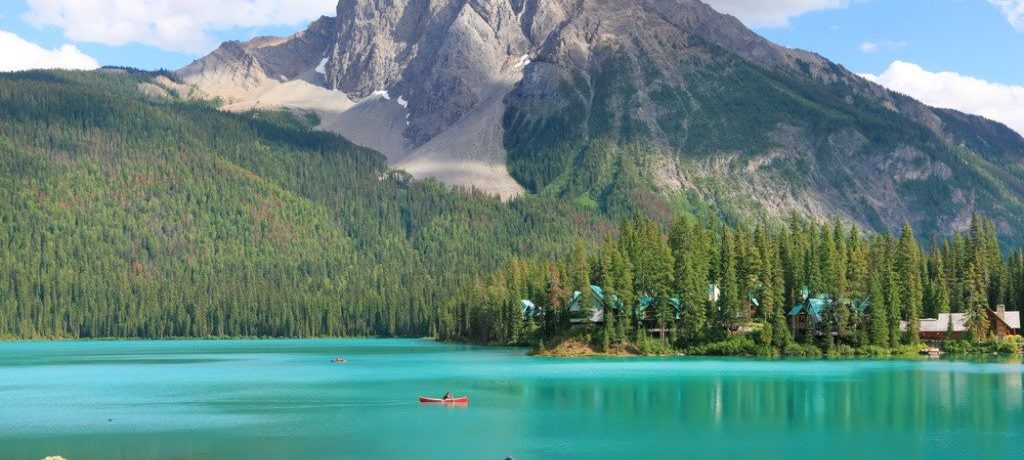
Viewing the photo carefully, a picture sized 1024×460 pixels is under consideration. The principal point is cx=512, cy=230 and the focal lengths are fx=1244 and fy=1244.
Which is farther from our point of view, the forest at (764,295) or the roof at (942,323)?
the roof at (942,323)

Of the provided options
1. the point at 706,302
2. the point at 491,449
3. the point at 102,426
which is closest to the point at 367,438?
the point at 491,449

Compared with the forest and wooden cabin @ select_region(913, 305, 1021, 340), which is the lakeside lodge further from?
the forest

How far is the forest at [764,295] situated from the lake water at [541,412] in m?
10.0

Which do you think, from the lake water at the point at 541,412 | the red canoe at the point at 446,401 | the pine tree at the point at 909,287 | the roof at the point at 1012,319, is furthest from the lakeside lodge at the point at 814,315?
the red canoe at the point at 446,401

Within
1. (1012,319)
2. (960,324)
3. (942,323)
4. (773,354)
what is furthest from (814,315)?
(1012,319)

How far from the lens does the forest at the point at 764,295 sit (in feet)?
440

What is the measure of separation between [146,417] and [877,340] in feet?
270

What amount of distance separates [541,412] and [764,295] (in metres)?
60.5

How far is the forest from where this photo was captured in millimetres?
134125

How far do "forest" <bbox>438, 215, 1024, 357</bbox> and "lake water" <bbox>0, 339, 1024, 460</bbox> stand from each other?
10033 mm

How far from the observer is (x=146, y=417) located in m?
80.3

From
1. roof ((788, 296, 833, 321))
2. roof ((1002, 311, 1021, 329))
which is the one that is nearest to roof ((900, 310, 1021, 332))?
roof ((1002, 311, 1021, 329))

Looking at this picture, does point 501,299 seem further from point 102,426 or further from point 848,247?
point 102,426

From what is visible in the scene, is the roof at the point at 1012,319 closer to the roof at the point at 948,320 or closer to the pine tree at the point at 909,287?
the roof at the point at 948,320
